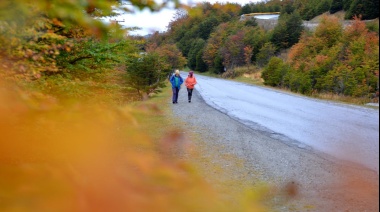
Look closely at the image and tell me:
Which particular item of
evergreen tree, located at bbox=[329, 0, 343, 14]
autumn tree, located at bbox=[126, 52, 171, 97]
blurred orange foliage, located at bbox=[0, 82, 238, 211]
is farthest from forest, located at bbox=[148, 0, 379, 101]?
autumn tree, located at bbox=[126, 52, 171, 97]

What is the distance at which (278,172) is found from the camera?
213 inches

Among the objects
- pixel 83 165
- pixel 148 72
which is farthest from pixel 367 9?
pixel 148 72

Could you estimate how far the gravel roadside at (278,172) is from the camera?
1896 millimetres

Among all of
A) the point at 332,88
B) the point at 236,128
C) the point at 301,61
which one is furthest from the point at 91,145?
the point at 236,128

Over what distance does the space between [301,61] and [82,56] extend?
4514 millimetres

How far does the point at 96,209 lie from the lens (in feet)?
5.20

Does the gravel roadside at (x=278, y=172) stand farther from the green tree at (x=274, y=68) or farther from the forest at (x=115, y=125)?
the green tree at (x=274, y=68)

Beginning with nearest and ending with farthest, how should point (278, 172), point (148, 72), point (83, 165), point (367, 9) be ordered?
point (367, 9)
point (83, 165)
point (278, 172)
point (148, 72)

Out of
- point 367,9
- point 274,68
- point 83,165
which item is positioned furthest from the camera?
point 274,68

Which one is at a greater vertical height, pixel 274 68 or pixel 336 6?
pixel 336 6

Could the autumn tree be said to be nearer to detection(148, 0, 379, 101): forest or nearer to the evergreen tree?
detection(148, 0, 379, 101): forest

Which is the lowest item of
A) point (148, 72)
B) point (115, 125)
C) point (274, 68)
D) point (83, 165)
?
point (148, 72)

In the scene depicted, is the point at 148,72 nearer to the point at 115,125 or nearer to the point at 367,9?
the point at 115,125

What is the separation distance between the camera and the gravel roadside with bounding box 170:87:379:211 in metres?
1.90
